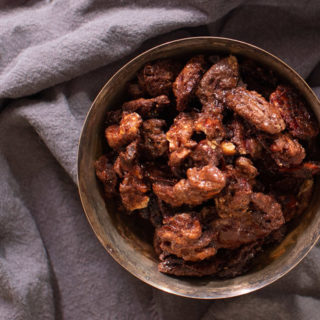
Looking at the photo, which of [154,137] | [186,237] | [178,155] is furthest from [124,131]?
[186,237]

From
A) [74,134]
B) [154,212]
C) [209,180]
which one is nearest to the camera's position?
[209,180]

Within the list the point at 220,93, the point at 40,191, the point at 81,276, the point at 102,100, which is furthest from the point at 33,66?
the point at 81,276

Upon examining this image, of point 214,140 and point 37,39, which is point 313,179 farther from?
point 37,39

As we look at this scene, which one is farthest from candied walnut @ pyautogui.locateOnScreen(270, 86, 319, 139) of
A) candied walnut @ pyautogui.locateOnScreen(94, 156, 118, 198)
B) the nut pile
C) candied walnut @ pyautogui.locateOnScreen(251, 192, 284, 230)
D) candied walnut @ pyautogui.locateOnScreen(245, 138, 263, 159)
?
candied walnut @ pyautogui.locateOnScreen(94, 156, 118, 198)

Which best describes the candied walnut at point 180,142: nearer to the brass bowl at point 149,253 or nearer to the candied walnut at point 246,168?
the candied walnut at point 246,168

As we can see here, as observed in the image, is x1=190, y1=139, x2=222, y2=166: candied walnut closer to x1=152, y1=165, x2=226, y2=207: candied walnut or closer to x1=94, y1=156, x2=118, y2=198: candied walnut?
x1=152, y1=165, x2=226, y2=207: candied walnut

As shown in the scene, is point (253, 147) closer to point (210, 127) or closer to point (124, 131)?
point (210, 127)

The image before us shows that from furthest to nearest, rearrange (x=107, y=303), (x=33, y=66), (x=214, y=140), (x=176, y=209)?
1. (x=107, y=303)
2. (x=33, y=66)
3. (x=176, y=209)
4. (x=214, y=140)
